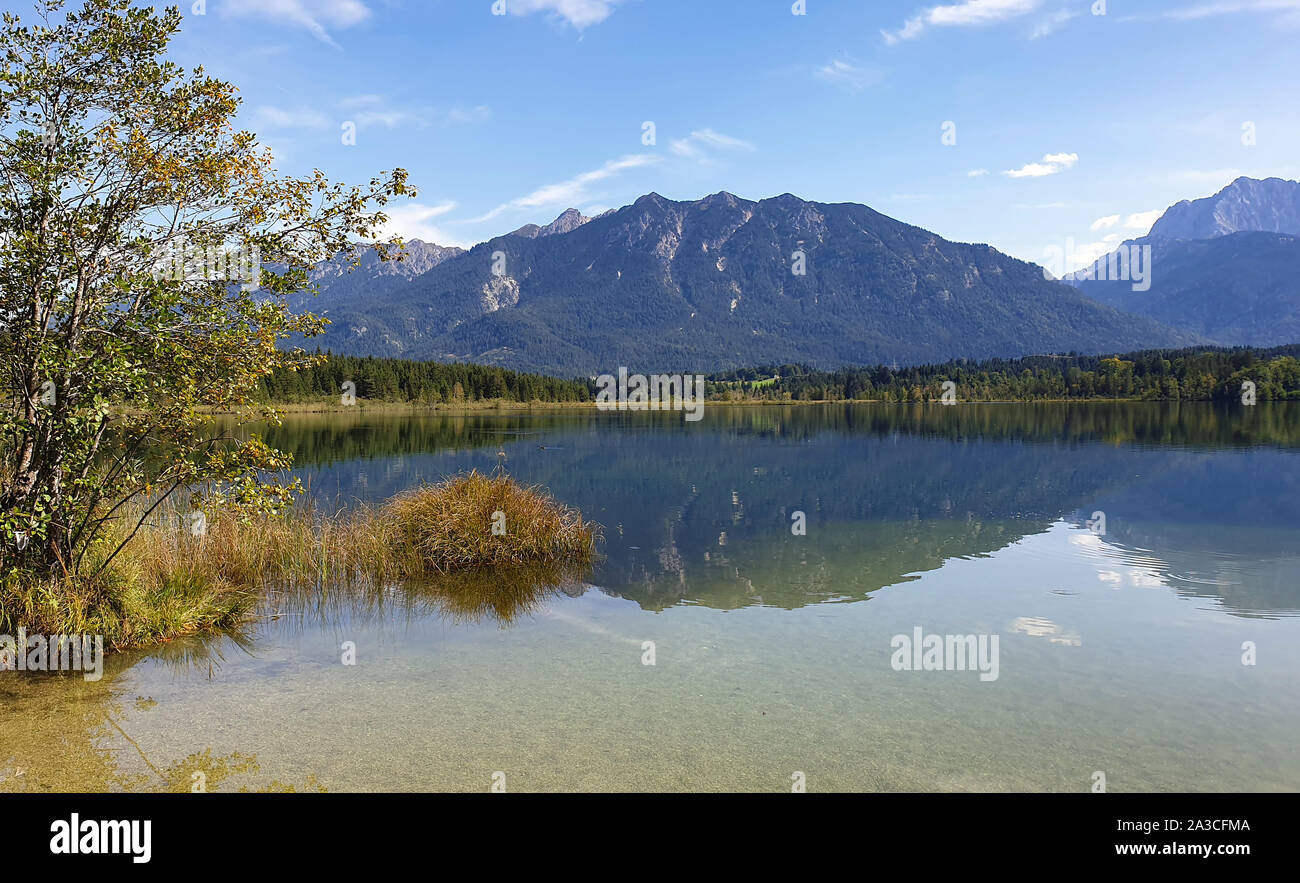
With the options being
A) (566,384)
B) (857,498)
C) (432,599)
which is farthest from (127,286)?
(566,384)

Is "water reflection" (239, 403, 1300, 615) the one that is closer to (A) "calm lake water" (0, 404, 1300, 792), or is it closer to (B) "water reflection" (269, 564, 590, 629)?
(A) "calm lake water" (0, 404, 1300, 792)

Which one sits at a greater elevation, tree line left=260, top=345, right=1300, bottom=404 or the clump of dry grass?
tree line left=260, top=345, right=1300, bottom=404

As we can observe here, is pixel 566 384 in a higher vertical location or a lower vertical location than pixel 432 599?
higher

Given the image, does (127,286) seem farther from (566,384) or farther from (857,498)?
(566,384)

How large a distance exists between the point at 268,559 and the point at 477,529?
429cm

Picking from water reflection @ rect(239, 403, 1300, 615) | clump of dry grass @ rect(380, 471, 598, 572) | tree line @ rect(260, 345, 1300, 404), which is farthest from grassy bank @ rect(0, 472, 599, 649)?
tree line @ rect(260, 345, 1300, 404)

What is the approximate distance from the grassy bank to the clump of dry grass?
0.08ft

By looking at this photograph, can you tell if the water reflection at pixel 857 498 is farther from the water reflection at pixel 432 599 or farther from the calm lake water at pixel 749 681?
the water reflection at pixel 432 599

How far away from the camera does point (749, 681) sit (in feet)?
33.4

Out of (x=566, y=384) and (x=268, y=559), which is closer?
(x=268, y=559)

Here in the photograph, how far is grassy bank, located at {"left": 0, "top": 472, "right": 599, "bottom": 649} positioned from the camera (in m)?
10.7

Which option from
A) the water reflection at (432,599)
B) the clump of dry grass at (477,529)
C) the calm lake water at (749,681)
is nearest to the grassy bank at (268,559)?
the clump of dry grass at (477,529)

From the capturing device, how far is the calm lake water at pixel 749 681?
746 cm
